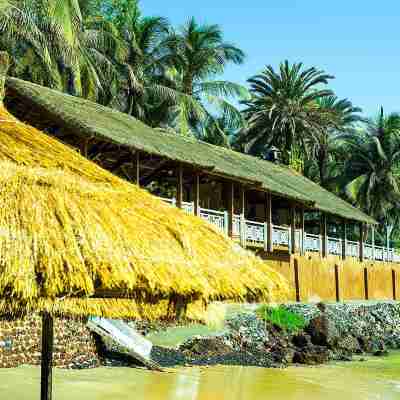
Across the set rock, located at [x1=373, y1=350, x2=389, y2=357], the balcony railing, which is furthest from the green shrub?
rock, located at [x1=373, y1=350, x2=389, y2=357]

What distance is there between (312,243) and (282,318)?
717 centimetres

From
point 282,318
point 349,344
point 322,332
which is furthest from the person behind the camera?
point 349,344

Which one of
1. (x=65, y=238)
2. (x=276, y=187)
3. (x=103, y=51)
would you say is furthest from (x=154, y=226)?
(x=103, y=51)

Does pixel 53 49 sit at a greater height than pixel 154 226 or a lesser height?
greater

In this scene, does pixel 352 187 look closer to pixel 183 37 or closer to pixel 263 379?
pixel 183 37

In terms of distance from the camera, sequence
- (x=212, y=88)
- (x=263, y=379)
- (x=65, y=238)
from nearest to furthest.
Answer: (x=65, y=238)
(x=263, y=379)
(x=212, y=88)

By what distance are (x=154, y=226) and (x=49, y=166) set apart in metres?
0.97

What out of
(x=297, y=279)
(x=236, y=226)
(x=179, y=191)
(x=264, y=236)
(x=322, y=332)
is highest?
(x=179, y=191)

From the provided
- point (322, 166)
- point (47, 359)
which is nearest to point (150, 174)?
point (47, 359)

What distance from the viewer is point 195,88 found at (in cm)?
3406

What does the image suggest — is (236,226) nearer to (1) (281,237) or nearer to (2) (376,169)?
(1) (281,237)

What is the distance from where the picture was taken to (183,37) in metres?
33.8

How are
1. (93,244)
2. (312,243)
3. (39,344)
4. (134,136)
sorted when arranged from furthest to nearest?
(312,243), (134,136), (39,344), (93,244)

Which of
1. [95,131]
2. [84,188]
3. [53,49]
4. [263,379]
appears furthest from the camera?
[53,49]
